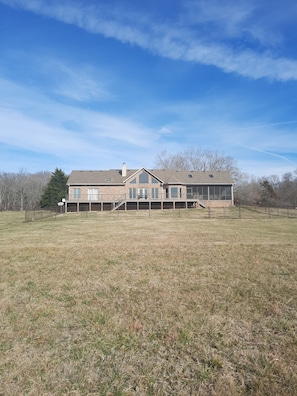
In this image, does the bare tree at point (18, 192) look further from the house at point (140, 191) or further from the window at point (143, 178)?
the window at point (143, 178)

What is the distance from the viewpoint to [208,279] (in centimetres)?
587

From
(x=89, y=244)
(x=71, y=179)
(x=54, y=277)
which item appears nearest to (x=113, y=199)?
(x=71, y=179)

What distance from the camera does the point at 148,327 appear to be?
12.5ft

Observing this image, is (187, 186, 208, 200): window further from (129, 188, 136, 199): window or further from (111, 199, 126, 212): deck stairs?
(111, 199, 126, 212): deck stairs

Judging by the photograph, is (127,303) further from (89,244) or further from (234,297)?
(89,244)

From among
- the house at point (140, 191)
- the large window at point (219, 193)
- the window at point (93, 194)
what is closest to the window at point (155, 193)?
the house at point (140, 191)

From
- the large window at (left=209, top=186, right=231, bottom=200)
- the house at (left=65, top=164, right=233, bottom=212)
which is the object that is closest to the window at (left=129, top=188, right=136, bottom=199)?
the house at (left=65, top=164, right=233, bottom=212)

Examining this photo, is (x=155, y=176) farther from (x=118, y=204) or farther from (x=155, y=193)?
(x=118, y=204)

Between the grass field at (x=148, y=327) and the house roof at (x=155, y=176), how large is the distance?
27884mm

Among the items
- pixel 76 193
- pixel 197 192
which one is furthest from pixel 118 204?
pixel 197 192

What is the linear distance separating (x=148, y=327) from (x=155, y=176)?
1245 inches

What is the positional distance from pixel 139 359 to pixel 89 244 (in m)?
7.45

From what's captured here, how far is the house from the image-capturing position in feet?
112

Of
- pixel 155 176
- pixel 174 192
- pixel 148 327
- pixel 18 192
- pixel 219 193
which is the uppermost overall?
pixel 155 176
